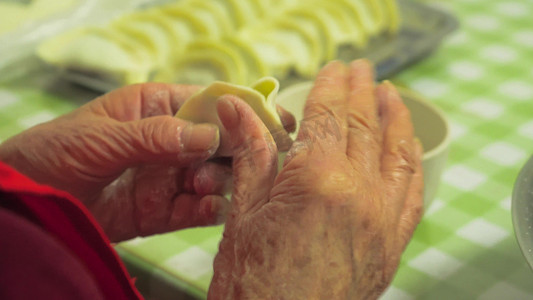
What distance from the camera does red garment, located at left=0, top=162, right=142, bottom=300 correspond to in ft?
1.90

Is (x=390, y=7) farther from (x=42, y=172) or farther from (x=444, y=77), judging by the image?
(x=42, y=172)

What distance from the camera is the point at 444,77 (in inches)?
60.7

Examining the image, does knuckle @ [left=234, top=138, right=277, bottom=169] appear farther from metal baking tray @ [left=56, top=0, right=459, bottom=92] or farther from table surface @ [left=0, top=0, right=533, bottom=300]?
metal baking tray @ [left=56, top=0, right=459, bottom=92]

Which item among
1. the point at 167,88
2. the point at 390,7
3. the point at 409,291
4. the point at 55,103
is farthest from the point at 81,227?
the point at 390,7

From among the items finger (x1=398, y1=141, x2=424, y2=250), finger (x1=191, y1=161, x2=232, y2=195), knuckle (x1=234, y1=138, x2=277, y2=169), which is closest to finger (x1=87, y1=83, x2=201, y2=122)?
finger (x1=191, y1=161, x2=232, y2=195)

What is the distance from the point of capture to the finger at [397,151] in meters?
0.78

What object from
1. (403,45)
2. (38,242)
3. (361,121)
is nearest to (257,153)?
(361,121)

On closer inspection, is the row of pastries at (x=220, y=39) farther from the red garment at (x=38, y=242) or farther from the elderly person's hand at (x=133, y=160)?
the red garment at (x=38, y=242)

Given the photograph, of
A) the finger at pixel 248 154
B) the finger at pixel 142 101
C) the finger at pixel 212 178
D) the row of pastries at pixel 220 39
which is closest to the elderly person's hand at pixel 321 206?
the finger at pixel 248 154

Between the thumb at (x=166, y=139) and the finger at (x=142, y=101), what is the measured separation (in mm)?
80

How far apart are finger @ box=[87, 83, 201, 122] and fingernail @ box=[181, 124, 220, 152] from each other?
0.45 ft

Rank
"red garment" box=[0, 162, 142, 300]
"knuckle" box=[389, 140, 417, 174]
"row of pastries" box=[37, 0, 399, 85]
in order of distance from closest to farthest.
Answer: "red garment" box=[0, 162, 142, 300], "knuckle" box=[389, 140, 417, 174], "row of pastries" box=[37, 0, 399, 85]

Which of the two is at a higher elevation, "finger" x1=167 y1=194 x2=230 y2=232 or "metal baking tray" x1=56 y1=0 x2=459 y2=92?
"finger" x1=167 y1=194 x2=230 y2=232

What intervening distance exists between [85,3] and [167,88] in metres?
0.83
